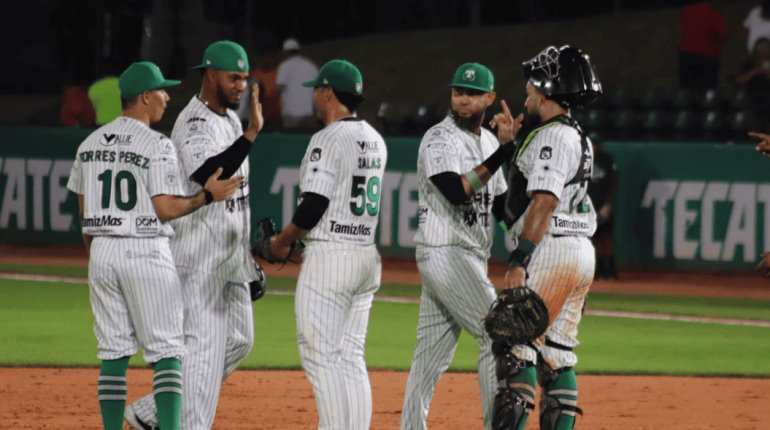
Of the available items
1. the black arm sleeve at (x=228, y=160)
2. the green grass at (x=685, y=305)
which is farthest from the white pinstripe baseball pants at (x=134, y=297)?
the green grass at (x=685, y=305)

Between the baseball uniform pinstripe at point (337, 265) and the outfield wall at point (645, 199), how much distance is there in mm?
10566

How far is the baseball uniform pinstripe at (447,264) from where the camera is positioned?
7289 millimetres

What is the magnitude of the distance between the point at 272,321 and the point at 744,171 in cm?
661

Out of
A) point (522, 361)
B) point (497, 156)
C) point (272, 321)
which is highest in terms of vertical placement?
point (497, 156)

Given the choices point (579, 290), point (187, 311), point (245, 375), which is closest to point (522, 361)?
point (579, 290)

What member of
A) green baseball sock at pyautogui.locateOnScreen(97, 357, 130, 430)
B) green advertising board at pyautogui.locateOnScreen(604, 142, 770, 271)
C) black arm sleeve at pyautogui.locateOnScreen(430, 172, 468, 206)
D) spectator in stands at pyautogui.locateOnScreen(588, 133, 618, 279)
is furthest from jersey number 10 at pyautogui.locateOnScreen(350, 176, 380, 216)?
green advertising board at pyautogui.locateOnScreen(604, 142, 770, 271)

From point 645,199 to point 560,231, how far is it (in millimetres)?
10857

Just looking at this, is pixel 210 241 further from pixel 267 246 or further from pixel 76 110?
pixel 76 110

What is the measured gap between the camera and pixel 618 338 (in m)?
12.6

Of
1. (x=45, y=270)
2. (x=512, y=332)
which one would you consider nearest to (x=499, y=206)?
(x=512, y=332)

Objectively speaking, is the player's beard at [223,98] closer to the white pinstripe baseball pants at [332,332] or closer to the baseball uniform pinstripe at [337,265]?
the baseball uniform pinstripe at [337,265]

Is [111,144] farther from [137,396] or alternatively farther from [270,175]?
[270,175]

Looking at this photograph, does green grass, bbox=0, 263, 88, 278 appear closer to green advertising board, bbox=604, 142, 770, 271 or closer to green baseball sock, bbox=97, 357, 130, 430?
green advertising board, bbox=604, 142, 770, 271

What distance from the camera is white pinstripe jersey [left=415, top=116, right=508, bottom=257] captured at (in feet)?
24.0
